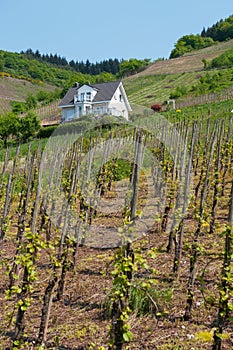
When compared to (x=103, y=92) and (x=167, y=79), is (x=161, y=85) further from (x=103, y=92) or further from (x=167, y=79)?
(x=103, y=92)

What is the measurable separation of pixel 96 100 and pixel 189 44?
73909 mm

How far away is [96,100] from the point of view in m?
46.1

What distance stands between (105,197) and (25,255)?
8255 millimetres

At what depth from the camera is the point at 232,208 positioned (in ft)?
14.9

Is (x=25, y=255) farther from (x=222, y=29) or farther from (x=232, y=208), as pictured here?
(x=222, y=29)

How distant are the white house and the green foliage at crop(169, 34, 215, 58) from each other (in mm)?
61536

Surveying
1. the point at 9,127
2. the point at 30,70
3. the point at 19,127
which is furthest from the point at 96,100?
the point at 30,70

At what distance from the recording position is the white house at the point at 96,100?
44719mm

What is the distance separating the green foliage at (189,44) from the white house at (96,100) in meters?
61.5

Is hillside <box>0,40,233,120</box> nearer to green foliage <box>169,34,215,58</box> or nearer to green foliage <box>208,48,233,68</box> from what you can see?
green foliage <box>208,48,233,68</box>

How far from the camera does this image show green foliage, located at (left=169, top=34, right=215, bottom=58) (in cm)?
10281

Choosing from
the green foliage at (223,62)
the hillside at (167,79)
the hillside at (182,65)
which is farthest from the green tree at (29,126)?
the hillside at (182,65)

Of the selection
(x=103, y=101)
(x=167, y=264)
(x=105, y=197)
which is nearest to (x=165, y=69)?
(x=103, y=101)

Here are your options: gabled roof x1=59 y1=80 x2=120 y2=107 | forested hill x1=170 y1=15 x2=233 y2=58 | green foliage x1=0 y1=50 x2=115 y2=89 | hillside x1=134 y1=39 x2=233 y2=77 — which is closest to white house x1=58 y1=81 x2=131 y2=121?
gabled roof x1=59 y1=80 x2=120 y2=107
